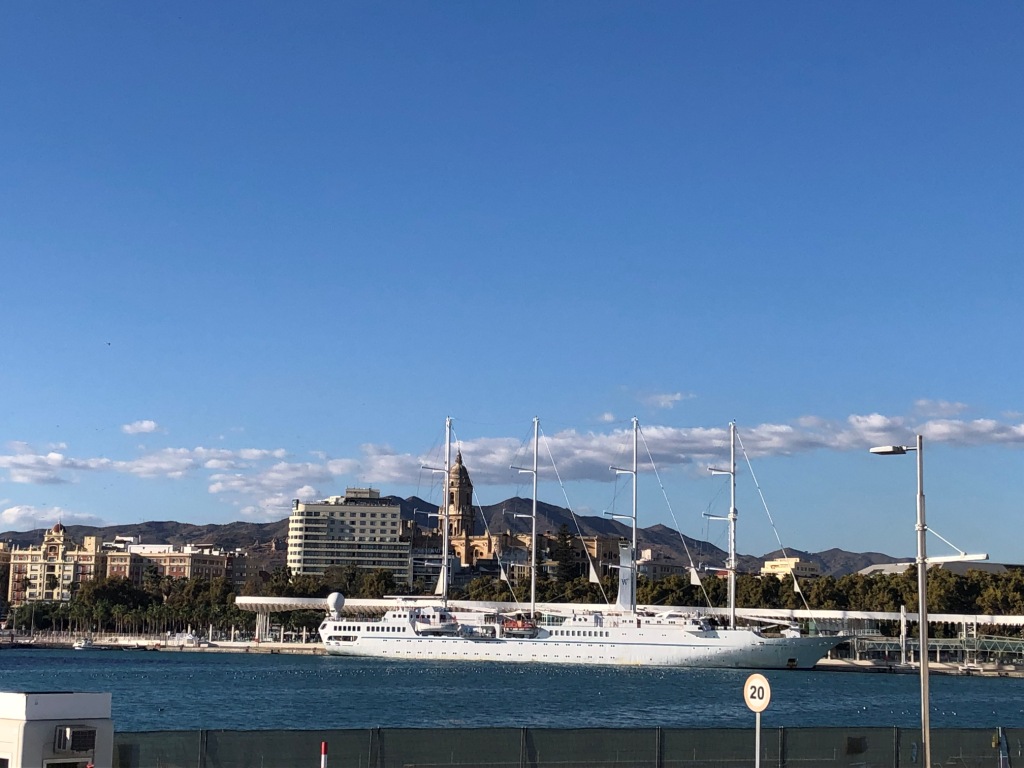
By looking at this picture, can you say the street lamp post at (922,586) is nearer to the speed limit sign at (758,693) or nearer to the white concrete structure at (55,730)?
the speed limit sign at (758,693)

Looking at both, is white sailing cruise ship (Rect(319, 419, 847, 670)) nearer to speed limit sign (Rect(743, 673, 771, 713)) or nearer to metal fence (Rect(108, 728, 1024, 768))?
metal fence (Rect(108, 728, 1024, 768))

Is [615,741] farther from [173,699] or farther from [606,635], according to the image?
[606,635]

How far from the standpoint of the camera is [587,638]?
429ft

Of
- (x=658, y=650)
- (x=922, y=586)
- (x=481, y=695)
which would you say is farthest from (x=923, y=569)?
(x=658, y=650)

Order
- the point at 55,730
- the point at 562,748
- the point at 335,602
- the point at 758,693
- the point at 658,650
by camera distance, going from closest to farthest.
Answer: the point at 55,730 → the point at 758,693 → the point at 562,748 → the point at 658,650 → the point at 335,602

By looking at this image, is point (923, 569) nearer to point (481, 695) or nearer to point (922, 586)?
point (922, 586)

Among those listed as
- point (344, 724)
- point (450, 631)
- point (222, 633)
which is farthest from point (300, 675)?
point (222, 633)

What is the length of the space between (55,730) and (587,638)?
117843 millimetres

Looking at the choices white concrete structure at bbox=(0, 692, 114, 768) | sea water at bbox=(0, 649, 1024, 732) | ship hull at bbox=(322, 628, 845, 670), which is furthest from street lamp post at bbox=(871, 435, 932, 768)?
ship hull at bbox=(322, 628, 845, 670)

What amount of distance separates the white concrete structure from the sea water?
3210cm

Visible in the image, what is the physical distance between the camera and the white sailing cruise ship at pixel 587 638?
126m

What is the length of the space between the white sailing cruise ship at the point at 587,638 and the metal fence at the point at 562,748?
341ft

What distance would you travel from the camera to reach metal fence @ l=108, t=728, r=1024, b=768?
65.6ft

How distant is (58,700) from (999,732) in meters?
15.8
